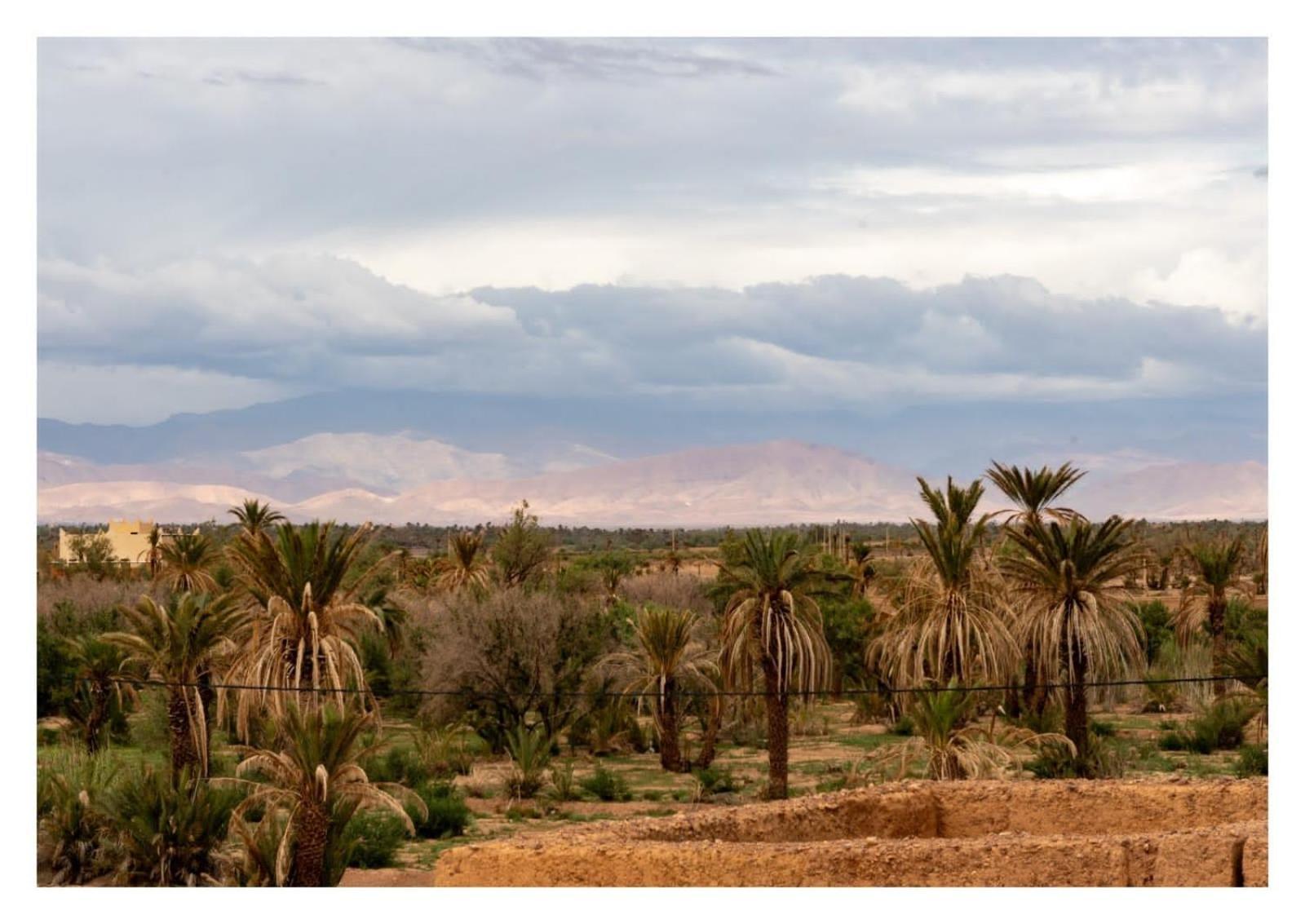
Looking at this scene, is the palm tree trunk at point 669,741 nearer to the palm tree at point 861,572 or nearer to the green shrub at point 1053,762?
the green shrub at point 1053,762

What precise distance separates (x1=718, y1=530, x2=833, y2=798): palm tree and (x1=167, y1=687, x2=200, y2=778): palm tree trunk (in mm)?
8022

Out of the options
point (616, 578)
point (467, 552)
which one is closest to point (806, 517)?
point (616, 578)

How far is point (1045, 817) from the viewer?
15.2 metres

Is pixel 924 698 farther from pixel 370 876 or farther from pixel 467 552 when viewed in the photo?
pixel 467 552

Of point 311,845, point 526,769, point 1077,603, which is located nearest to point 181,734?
point 311,845

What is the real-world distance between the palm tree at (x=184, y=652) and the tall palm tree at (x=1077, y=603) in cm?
1202

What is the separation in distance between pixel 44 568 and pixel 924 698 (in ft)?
145

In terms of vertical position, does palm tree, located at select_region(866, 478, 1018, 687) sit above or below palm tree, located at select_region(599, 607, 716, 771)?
above

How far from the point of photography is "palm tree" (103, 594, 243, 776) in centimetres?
2169

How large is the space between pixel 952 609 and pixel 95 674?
15.7m

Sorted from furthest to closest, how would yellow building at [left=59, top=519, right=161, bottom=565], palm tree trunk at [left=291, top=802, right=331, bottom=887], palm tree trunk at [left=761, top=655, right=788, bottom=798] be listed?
yellow building at [left=59, top=519, right=161, bottom=565] → palm tree trunk at [left=761, top=655, right=788, bottom=798] → palm tree trunk at [left=291, top=802, right=331, bottom=887]

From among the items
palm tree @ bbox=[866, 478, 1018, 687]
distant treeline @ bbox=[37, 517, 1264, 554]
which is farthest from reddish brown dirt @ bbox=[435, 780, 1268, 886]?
distant treeline @ bbox=[37, 517, 1264, 554]

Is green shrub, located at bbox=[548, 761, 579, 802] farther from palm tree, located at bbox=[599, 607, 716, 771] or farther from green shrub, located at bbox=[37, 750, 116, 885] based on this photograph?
green shrub, located at bbox=[37, 750, 116, 885]

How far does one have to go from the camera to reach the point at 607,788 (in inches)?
1037
